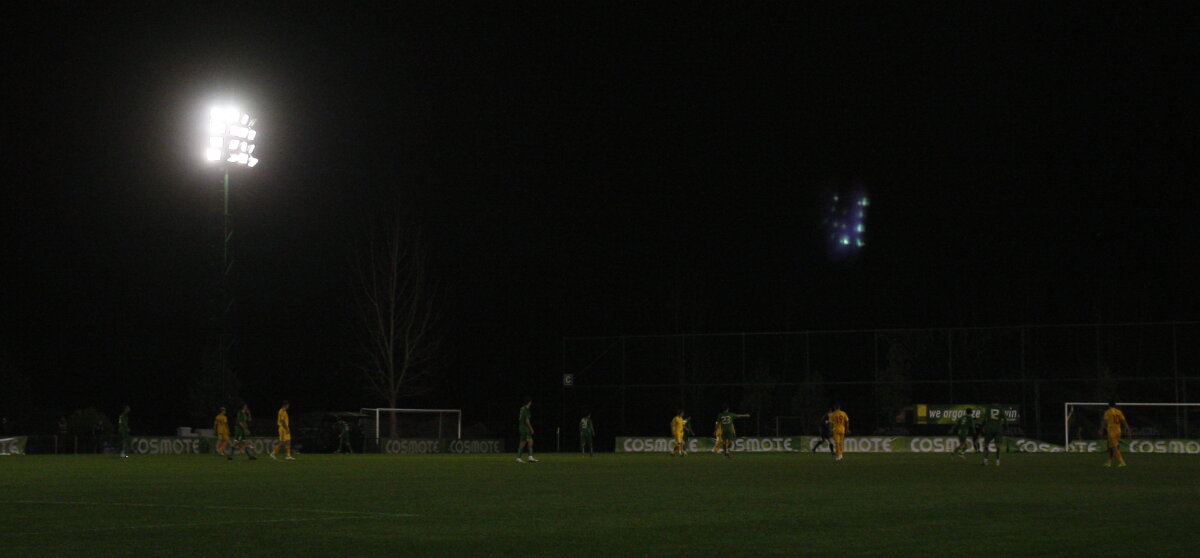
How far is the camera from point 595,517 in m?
13.7

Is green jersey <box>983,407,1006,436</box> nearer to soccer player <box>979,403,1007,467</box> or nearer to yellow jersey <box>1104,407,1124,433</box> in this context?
soccer player <box>979,403,1007,467</box>

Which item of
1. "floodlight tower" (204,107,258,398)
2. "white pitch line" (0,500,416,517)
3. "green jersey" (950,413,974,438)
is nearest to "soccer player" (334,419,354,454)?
"floodlight tower" (204,107,258,398)

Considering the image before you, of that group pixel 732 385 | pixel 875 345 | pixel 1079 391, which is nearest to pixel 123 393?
pixel 732 385

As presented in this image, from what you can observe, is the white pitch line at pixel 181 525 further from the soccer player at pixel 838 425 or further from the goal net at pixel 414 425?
the goal net at pixel 414 425

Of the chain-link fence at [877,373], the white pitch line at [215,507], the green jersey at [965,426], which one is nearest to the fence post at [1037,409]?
the chain-link fence at [877,373]

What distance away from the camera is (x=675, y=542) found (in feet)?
36.0

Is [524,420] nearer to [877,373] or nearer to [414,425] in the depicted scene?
[414,425]

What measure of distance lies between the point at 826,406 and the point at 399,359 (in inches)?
1081

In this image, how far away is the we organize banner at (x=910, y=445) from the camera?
51.0 meters

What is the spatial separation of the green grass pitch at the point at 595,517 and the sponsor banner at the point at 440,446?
100 ft

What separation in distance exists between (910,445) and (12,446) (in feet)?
113

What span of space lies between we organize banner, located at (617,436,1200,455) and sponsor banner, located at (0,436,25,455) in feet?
79.7

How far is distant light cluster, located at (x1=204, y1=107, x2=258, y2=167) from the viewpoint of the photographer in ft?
149

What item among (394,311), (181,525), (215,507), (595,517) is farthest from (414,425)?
(181,525)
